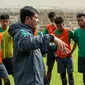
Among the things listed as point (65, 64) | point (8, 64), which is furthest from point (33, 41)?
point (65, 64)

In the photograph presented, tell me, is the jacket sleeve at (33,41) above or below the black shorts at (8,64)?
above

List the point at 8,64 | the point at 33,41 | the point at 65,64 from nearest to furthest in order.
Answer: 1. the point at 33,41
2. the point at 8,64
3. the point at 65,64

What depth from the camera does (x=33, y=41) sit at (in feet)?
13.5

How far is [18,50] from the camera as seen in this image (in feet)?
14.1

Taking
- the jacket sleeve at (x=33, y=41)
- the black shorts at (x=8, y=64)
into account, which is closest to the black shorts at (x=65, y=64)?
the black shorts at (x=8, y=64)

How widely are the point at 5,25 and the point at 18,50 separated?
13.7 feet

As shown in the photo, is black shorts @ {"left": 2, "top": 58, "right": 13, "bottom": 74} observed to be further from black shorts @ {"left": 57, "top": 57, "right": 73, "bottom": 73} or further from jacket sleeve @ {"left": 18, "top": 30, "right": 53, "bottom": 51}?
jacket sleeve @ {"left": 18, "top": 30, "right": 53, "bottom": 51}

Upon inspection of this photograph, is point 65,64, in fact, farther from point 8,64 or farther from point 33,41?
point 33,41

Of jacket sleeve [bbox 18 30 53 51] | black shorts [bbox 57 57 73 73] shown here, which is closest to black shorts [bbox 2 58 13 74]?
black shorts [bbox 57 57 73 73]

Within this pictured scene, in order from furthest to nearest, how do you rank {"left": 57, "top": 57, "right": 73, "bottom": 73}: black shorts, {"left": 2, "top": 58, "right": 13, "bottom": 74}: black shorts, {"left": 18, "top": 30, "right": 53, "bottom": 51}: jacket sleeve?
{"left": 57, "top": 57, "right": 73, "bottom": 73}: black shorts → {"left": 2, "top": 58, "right": 13, "bottom": 74}: black shorts → {"left": 18, "top": 30, "right": 53, "bottom": 51}: jacket sleeve

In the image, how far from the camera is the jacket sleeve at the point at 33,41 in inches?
162

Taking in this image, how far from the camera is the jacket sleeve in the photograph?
162 inches

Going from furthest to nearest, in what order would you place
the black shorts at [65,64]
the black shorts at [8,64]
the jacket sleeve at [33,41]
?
the black shorts at [65,64] < the black shorts at [8,64] < the jacket sleeve at [33,41]

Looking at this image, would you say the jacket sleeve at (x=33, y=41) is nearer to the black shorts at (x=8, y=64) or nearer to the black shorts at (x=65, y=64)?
the black shorts at (x=8, y=64)
